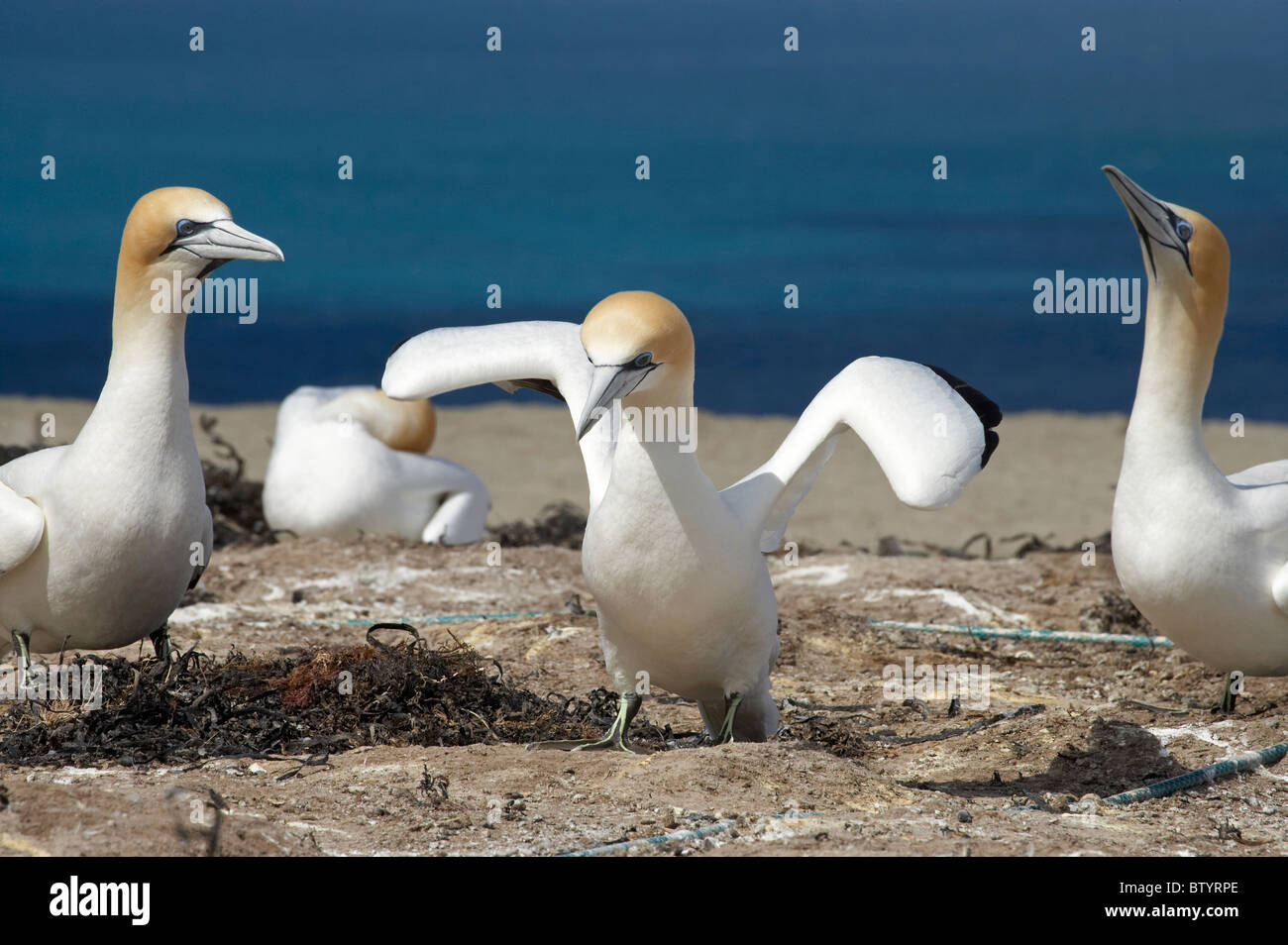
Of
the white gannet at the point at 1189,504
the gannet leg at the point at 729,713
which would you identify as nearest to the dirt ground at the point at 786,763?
the gannet leg at the point at 729,713

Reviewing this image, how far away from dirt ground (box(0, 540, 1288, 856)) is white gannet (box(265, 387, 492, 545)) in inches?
64.8

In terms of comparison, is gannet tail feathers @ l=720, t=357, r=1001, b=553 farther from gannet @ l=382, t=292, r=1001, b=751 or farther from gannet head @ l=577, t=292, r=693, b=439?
gannet head @ l=577, t=292, r=693, b=439

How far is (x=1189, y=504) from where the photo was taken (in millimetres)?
6305

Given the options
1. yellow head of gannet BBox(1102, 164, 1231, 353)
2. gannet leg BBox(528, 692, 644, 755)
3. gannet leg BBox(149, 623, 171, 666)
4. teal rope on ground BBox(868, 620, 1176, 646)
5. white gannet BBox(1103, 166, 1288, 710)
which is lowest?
teal rope on ground BBox(868, 620, 1176, 646)

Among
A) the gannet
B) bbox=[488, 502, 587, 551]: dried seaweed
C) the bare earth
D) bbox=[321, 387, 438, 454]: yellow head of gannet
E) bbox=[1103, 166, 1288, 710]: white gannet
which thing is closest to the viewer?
the bare earth

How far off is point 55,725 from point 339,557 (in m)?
5.19

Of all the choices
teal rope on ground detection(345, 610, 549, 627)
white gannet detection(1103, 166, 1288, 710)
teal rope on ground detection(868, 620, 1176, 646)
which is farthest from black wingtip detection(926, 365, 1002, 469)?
teal rope on ground detection(345, 610, 549, 627)

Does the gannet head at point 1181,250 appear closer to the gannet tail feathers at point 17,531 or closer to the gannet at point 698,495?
the gannet at point 698,495

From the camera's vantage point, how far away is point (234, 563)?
10742 millimetres

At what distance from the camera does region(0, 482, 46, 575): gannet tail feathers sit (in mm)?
5789

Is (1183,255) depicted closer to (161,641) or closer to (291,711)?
(291,711)

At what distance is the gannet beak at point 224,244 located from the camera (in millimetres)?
5973

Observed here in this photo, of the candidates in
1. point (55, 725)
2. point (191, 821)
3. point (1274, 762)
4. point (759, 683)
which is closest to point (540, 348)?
point (759, 683)
